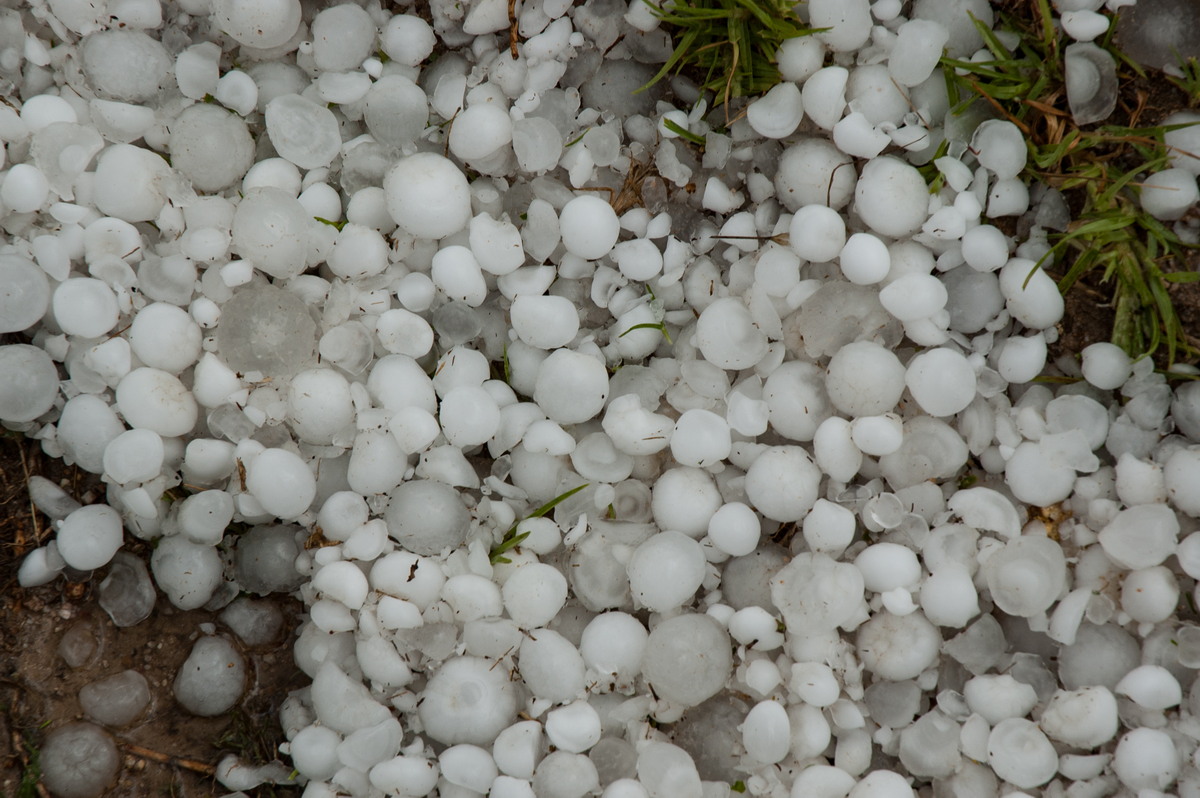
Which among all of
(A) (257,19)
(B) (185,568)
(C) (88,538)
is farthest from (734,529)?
(A) (257,19)

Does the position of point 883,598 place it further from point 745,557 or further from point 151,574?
point 151,574

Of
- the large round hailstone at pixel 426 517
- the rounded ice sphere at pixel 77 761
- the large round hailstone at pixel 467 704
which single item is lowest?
the rounded ice sphere at pixel 77 761

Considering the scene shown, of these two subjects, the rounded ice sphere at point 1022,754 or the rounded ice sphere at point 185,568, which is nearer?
the rounded ice sphere at point 1022,754

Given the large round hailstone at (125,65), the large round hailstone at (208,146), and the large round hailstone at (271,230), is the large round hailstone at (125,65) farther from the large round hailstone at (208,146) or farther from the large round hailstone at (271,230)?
the large round hailstone at (271,230)

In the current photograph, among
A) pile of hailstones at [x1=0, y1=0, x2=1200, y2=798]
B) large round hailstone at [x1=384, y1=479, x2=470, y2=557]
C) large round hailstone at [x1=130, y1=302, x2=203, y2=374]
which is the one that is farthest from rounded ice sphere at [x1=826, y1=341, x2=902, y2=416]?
large round hailstone at [x1=130, y1=302, x2=203, y2=374]

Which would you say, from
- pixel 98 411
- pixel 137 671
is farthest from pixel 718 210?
pixel 137 671

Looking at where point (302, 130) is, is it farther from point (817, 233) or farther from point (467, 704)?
point (467, 704)

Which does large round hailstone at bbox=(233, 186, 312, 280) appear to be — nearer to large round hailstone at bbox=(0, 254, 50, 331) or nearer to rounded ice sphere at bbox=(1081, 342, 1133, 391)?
large round hailstone at bbox=(0, 254, 50, 331)

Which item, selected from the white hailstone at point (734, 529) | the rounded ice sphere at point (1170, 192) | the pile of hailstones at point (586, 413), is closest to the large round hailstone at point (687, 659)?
the pile of hailstones at point (586, 413)
